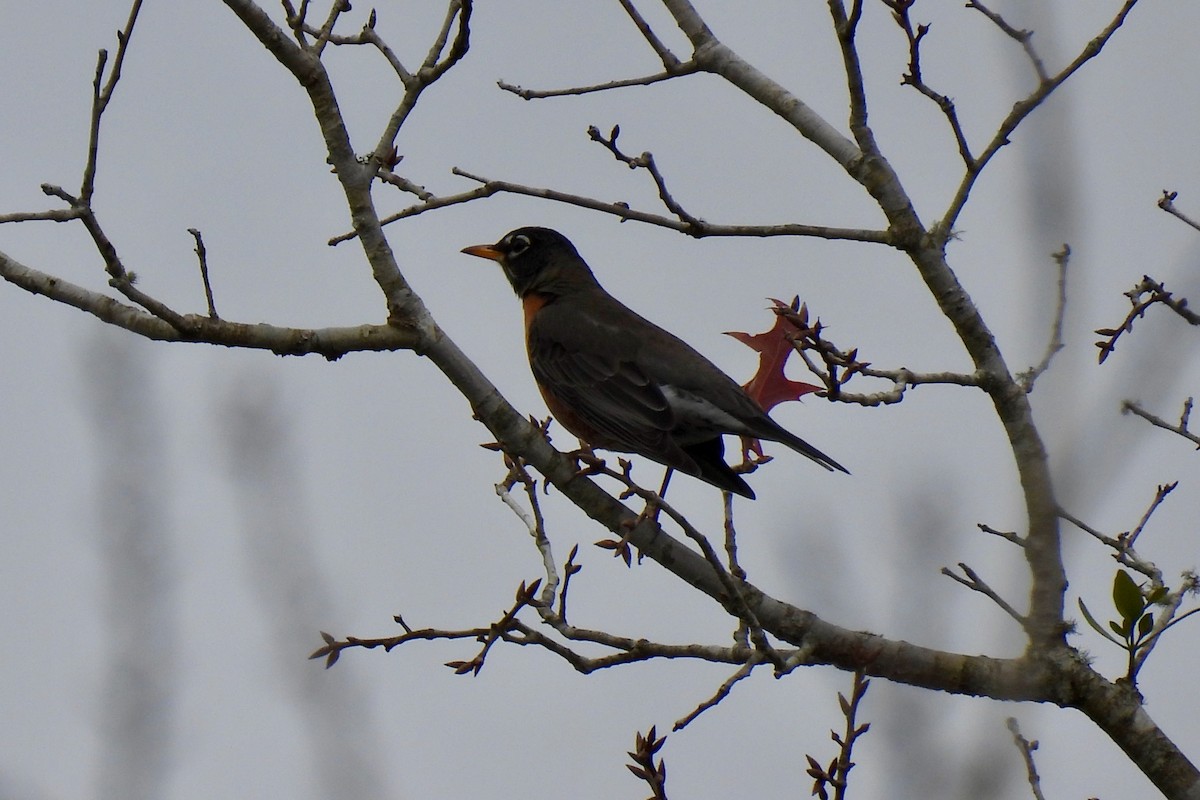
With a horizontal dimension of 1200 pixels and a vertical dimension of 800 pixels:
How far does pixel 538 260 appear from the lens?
7.61 metres

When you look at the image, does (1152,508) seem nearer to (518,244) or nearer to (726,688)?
(726,688)

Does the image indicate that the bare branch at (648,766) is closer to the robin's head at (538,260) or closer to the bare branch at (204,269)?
the bare branch at (204,269)

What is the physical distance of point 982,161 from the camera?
3.41 m

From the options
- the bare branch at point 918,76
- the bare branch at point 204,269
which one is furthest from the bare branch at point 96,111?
the bare branch at point 918,76

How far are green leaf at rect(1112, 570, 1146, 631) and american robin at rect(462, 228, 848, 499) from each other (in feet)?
4.72

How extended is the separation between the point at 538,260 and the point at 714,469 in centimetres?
298

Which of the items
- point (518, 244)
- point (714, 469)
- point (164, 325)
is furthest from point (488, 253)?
point (164, 325)

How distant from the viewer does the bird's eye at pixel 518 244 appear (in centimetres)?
771

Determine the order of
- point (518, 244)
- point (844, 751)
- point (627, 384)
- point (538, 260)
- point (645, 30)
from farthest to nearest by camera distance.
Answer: point (518, 244) < point (538, 260) < point (627, 384) < point (645, 30) < point (844, 751)

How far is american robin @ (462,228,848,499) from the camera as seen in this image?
521cm

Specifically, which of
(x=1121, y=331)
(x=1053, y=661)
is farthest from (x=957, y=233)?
(x=1053, y=661)

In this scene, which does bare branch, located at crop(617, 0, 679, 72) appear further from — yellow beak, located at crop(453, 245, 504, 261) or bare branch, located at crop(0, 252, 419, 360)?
yellow beak, located at crop(453, 245, 504, 261)

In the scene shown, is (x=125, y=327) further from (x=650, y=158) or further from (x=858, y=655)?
(x=858, y=655)

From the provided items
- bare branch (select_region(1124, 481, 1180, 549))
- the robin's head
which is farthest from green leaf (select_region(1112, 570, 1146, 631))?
the robin's head
